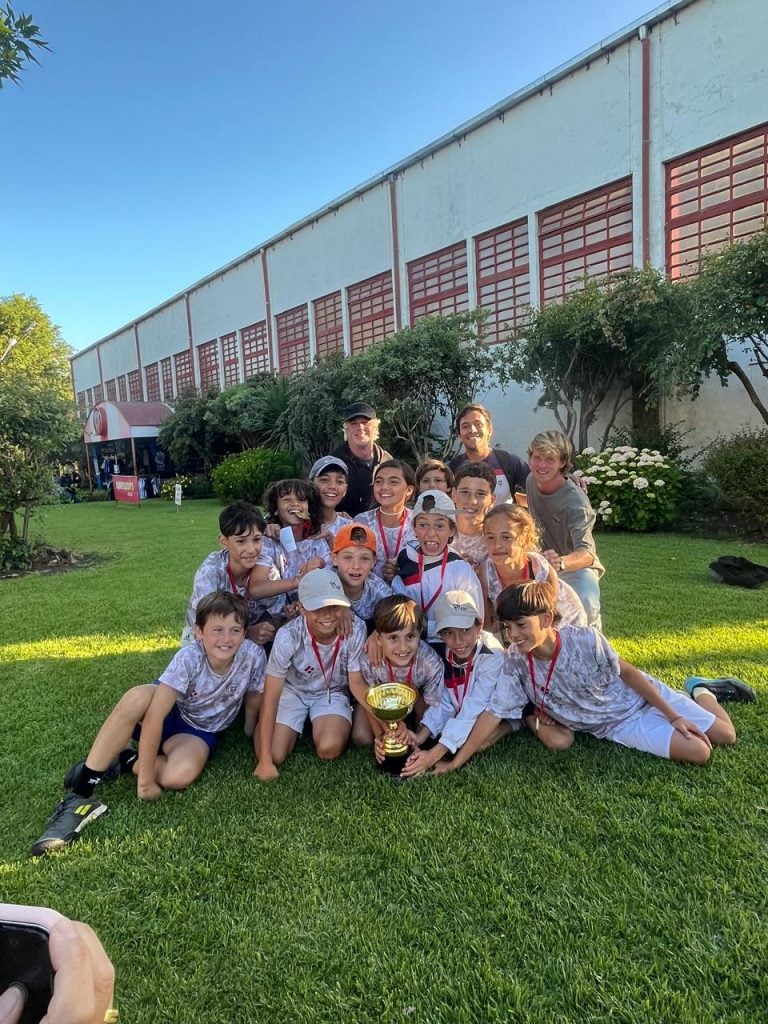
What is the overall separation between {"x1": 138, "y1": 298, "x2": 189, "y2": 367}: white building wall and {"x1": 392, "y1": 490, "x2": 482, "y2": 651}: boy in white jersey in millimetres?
27961

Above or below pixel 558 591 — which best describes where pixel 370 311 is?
above

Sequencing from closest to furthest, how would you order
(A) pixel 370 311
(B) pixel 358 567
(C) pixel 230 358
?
(B) pixel 358 567 → (A) pixel 370 311 → (C) pixel 230 358

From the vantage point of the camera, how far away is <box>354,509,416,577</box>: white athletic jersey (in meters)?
3.58

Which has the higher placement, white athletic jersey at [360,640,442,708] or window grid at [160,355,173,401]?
window grid at [160,355,173,401]

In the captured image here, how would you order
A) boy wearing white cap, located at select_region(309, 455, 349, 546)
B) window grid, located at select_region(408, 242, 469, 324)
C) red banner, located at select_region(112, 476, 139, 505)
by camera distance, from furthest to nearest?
red banner, located at select_region(112, 476, 139, 505) → window grid, located at select_region(408, 242, 469, 324) → boy wearing white cap, located at select_region(309, 455, 349, 546)

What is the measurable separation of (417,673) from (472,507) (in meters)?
1.00

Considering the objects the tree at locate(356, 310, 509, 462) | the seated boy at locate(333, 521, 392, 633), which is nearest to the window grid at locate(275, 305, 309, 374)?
the tree at locate(356, 310, 509, 462)

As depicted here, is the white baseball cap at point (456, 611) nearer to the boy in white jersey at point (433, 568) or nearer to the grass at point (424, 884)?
the boy in white jersey at point (433, 568)

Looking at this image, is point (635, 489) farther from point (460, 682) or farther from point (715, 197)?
point (460, 682)

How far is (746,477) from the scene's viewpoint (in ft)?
26.0

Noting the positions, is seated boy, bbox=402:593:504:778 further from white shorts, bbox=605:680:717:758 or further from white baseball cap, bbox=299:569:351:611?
white shorts, bbox=605:680:717:758

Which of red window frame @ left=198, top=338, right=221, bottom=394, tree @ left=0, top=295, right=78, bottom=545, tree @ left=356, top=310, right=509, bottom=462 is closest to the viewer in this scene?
tree @ left=0, top=295, right=78, bottom=545

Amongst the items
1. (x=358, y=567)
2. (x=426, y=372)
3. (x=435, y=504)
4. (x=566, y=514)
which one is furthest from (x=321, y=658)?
(x=426, y=372)

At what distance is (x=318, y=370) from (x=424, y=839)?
13708 mm
